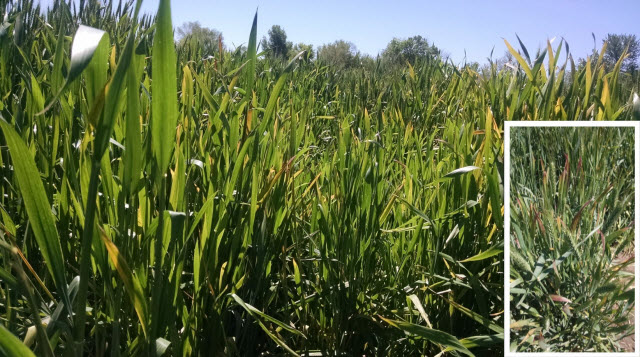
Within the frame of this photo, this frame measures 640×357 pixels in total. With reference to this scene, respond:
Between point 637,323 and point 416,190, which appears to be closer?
point 637,323

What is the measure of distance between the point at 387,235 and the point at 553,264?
1.22 feet

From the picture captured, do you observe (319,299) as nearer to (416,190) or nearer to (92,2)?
(416,190)

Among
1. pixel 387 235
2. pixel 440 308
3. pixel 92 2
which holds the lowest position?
pixel 440 308

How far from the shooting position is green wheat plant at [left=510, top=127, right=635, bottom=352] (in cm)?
82

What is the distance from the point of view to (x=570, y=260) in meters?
0.82

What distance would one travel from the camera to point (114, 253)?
63cm

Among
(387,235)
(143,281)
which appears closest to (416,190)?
(387,235)

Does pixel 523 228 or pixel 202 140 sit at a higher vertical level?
pixel 202 140

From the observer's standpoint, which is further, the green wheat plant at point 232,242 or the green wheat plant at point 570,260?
the green wheat plant at point 570,260

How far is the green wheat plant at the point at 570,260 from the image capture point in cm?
82

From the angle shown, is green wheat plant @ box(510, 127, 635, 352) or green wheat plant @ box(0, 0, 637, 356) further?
green wheat plant @ box(510, 127, 635, 352)

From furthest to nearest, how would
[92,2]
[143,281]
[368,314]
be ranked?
[92,2] → [368,314] → [143,281]

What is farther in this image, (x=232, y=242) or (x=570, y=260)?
(x=232, y=242)

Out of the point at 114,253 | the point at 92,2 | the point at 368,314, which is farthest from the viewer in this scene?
the point at 92,2
